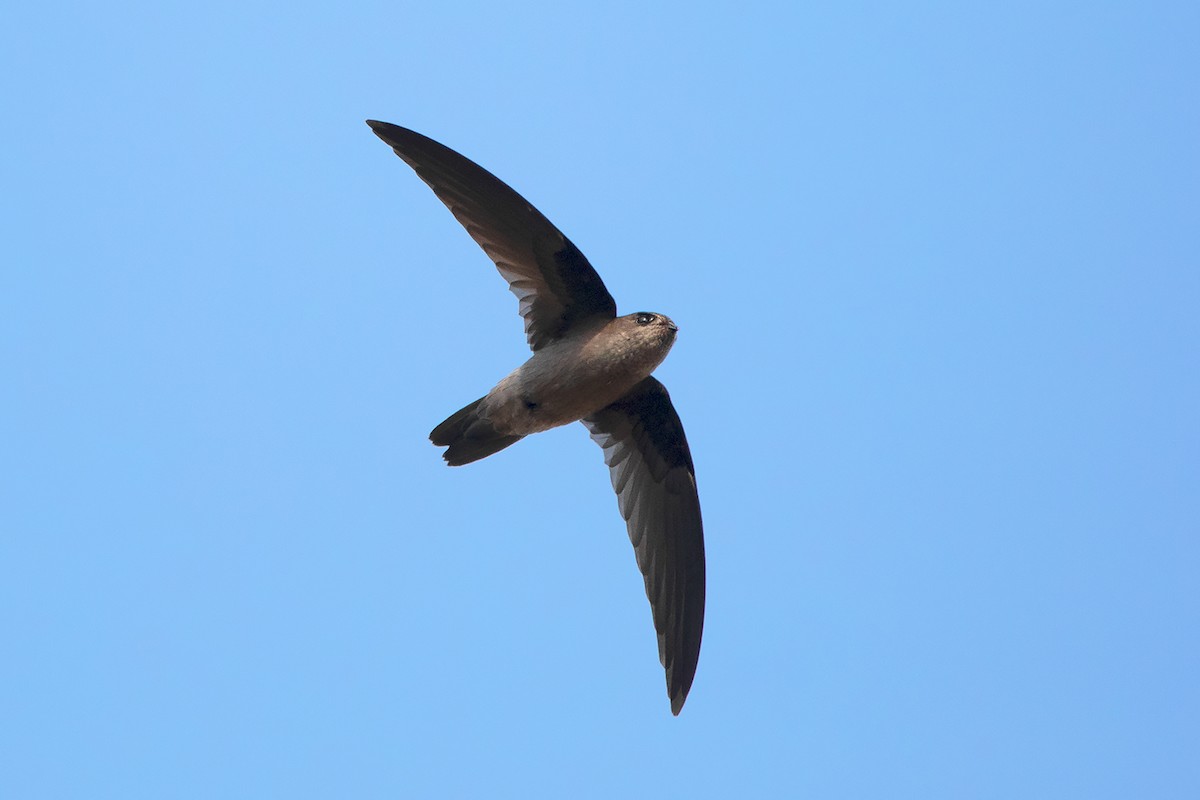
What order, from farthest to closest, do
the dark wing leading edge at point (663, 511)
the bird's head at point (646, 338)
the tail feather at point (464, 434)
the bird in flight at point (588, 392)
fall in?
the dark wing leading edge at point (663, 511) → the tail feather at point (464, 434) → the bird in flight at point (588, 392) → the bird's head at point (646, 338)

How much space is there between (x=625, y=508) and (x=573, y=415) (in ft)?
2.80

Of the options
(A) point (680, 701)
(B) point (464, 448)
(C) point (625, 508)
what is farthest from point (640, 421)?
(A) point (680, 701)

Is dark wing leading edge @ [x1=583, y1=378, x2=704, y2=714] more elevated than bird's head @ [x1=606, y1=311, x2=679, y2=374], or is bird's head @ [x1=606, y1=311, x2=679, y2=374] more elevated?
bird's head @ [x1=606, y1=311, x2=679, y2=374]

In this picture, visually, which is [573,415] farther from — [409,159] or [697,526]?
[409,159]

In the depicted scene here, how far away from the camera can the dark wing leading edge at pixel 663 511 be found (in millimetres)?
9141

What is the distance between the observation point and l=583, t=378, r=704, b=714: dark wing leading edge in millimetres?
9141

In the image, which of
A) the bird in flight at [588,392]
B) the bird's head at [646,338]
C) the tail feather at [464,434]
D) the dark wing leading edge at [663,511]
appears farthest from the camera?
the dark wing leading edge at [663,511]

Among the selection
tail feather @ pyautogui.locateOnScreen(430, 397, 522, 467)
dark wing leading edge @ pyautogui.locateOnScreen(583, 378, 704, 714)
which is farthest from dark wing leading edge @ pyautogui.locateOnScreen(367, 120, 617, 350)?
dark wing leading edge @ pyautogui.locateOnScreen(583, 378, 704, 714)

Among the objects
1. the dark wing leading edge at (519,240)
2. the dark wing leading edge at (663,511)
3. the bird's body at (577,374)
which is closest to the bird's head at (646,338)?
the bird's body at (577,374)

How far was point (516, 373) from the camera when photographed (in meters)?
8.66

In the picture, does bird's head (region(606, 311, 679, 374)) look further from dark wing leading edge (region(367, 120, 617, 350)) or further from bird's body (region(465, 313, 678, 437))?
dark wing leading edge (region(367, 120, 617, 350))

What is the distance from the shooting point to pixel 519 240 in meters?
8.74

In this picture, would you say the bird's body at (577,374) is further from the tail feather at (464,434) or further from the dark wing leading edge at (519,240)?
the dark wing leading edge at (519,240)

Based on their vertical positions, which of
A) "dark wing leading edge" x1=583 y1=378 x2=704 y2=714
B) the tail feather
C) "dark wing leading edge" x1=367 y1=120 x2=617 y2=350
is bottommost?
"dark wing leading edge" x1=583 y1=378 x2=704 y2=714
